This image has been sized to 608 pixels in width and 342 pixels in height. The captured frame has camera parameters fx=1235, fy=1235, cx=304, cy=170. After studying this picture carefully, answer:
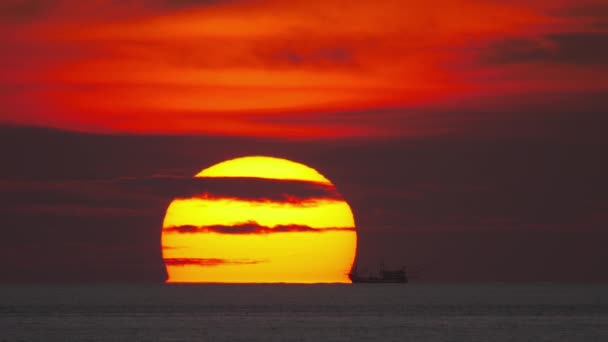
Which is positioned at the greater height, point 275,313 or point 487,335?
point 487,335

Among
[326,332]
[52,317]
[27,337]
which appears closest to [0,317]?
[52,317]

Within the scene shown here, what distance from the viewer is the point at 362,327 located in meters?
142

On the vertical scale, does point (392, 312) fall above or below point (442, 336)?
below

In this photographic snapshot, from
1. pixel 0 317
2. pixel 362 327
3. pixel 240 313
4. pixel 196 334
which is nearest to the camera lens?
pixel 196 334

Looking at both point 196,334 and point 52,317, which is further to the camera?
point 52,317

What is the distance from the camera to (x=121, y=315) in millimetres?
175125

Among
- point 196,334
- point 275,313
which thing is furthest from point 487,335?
point 275,313

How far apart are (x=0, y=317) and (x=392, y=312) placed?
198 ft

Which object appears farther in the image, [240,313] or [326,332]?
[240,313]

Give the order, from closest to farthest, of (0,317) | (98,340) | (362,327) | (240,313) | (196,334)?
(98,340) → (196,334) → (362,327) → (0,317) → (240,313)

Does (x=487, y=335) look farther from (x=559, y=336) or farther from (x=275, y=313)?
(x=275, y=313)

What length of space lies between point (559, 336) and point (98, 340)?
154ft

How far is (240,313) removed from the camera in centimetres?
18338

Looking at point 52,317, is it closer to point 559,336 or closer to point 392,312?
point 392,312
